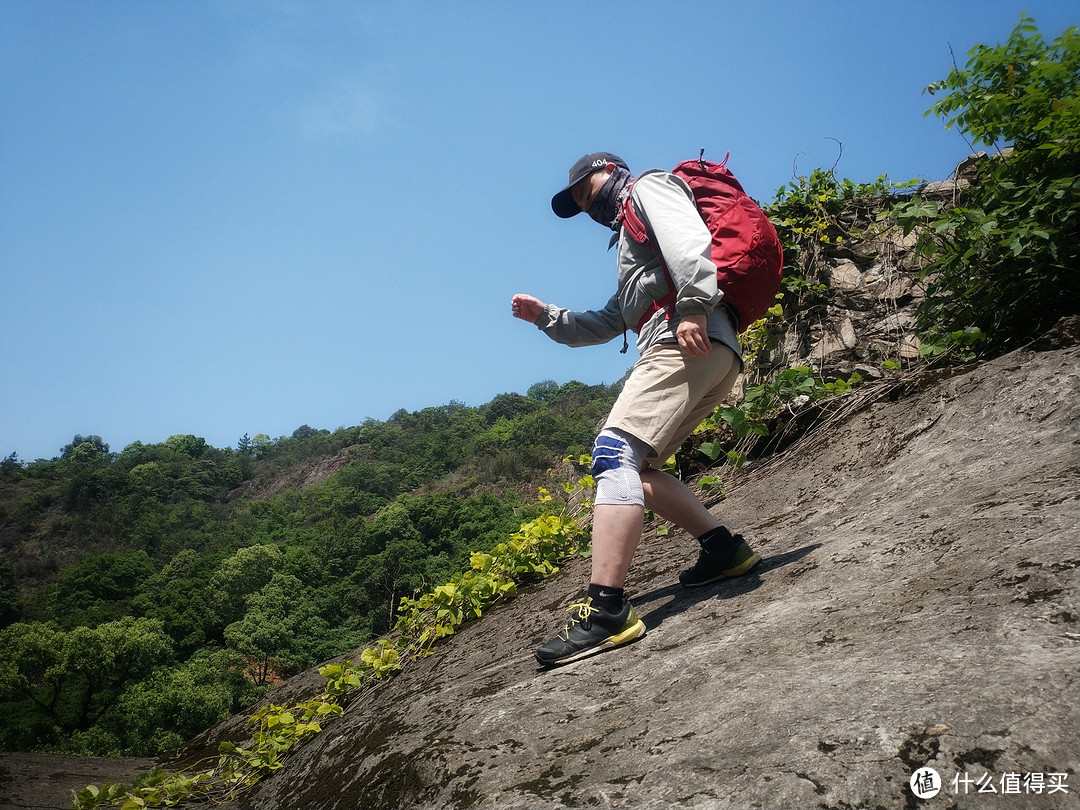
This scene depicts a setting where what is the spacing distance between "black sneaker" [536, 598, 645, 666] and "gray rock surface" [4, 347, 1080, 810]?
2.3 inches

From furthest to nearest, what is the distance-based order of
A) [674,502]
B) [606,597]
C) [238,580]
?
[238,580]
[674,502]
[606,597]

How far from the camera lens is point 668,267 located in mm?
2553

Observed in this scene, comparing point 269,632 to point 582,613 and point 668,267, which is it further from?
point 668,267

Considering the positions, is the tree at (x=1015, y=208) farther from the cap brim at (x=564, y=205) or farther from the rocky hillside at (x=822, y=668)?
the cap brim at (x=564, y=205)

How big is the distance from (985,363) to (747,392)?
61.2 inches

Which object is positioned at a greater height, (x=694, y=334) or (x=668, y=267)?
(x=668, y=267)

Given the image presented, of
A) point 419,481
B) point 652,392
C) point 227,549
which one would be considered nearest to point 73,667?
point 227,549

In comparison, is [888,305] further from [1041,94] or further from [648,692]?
[648,692]

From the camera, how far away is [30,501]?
289 ft

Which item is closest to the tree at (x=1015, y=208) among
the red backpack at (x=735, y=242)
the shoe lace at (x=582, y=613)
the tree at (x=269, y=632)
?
the red backpack at (x=735, y=242)

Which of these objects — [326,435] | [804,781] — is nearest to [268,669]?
[804,781]

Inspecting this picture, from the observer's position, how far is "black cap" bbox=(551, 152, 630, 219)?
9.84ft

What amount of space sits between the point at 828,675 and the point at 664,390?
109cm

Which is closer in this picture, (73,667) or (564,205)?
(564,205)
